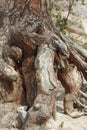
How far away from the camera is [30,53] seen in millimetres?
5566

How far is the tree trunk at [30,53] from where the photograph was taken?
5172 millimetres

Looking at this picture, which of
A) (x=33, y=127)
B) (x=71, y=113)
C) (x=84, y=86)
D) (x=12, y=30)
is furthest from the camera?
(x=84, y=86)

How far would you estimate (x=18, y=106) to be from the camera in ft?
18.1

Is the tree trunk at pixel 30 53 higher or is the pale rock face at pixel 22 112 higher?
the tree trunk at pixel 30 53

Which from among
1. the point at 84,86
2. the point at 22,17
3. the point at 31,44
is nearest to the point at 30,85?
Answer: the point at 31,44

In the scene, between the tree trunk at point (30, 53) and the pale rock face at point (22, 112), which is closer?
the pale rock face at point (22, 112)

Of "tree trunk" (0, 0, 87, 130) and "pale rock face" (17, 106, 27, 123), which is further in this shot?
"tree trunk" (0, 0, 87, 130)

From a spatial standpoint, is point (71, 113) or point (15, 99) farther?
point (71, 113)

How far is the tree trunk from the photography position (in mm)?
5172

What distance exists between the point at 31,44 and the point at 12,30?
0.39 meters

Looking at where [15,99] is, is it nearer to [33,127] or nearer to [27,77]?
[27,77]

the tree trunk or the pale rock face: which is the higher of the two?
the tree trunk

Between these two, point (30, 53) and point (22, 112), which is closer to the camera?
point (22, 112)

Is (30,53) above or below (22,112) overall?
above
